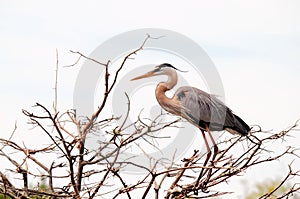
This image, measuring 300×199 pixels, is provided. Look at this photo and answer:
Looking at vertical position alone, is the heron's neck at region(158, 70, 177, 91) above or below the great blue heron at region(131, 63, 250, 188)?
above

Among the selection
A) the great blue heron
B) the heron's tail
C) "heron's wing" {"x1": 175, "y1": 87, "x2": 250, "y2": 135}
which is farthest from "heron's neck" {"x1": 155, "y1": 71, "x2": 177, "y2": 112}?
the heron's tail

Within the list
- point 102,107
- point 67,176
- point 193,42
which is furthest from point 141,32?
point 67,176

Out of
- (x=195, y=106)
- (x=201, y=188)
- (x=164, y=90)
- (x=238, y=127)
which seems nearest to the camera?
(x=201, y=188)

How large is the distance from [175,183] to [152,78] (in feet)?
7.01

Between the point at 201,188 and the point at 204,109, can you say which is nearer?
the point at 201,188

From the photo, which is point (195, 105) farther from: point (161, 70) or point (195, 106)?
point (161, 70)

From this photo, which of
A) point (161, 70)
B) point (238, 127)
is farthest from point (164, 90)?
point (238, 127)

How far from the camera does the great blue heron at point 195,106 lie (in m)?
5.62

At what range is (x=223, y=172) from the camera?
408 centimetres

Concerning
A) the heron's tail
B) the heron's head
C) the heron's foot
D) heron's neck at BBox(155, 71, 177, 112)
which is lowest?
the heron's foot

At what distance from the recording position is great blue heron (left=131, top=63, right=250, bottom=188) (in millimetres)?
5621

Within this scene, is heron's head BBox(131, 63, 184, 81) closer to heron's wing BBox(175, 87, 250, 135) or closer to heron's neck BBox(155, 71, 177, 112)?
heron's neck BBox(155, 71, 177, 112)

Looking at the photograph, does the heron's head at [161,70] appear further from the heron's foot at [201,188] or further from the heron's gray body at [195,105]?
the heron's foot at [201,188]

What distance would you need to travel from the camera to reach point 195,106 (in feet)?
18.7
